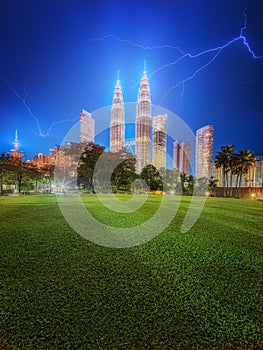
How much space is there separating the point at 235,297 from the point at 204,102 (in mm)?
80486

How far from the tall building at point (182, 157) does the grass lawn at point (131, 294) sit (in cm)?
4534

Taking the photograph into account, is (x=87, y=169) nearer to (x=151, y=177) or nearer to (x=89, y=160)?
(x=89, y=160)

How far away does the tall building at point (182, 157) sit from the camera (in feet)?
162

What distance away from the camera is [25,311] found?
2.35 metres

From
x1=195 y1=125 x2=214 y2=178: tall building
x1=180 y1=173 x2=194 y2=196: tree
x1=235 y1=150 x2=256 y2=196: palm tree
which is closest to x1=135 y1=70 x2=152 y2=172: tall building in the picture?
x1=180 y1=173 x2=194 y2=196: tree

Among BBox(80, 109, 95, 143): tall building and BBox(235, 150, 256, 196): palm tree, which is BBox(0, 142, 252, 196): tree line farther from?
BBox(80, 109, 95, 143): tall building

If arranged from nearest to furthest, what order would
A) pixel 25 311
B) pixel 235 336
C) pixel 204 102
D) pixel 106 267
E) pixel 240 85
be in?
pixel 235 336 < pixel 25 311 < pixel 106 267 < pixel 240 85 < pixel 204 102

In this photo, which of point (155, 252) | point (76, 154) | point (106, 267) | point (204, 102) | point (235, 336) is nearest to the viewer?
point (235, 336)

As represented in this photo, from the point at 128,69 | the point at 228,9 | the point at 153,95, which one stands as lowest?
the point at 153,95

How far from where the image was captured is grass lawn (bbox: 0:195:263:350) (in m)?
2.05

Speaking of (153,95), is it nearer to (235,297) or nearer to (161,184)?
(161,184)

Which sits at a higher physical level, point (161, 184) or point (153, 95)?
point (153, 95)

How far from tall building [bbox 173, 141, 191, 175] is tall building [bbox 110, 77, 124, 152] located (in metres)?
18.5

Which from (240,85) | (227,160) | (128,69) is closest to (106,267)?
(227,160)
